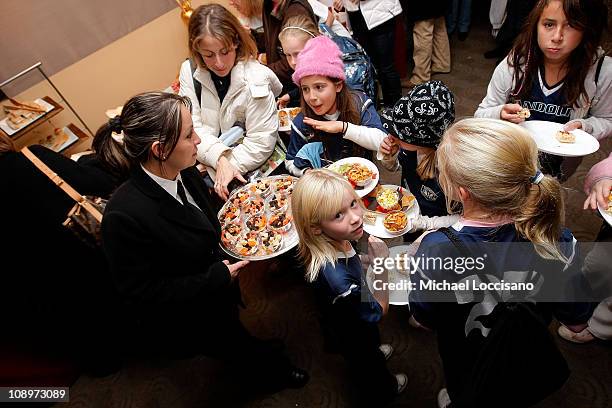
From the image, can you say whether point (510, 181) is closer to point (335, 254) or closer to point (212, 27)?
point (335, 254)

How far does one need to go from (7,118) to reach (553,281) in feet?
12.4

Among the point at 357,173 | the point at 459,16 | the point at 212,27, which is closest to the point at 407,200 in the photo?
the point at 357,173

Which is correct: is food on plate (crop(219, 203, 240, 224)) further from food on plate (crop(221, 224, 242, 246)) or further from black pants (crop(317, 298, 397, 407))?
black pants (crop(317, 298, 397, 407))

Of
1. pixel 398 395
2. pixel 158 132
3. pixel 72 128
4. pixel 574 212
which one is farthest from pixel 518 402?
pixel 72 128

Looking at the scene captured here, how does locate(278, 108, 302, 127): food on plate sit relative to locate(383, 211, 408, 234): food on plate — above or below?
above

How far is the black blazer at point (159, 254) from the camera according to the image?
1504 millimetres

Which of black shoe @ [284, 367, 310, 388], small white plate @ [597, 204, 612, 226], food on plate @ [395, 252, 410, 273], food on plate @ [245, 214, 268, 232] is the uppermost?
food on plate @ [245, 214, 268, 232]

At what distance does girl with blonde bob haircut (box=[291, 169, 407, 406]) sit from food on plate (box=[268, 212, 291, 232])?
16.9 inches

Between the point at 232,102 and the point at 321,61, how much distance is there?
0.73m

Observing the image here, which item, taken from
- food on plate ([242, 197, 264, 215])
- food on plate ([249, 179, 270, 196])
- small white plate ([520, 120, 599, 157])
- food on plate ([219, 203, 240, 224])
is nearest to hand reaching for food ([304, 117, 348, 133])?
food on plate ([249, 179, 270, 196])

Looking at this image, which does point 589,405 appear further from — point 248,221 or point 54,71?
point 54,71

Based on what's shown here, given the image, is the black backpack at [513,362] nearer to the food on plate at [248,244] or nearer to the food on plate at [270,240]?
the food on plate at [270,240]

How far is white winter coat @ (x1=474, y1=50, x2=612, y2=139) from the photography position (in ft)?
6.30

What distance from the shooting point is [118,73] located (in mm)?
3621
